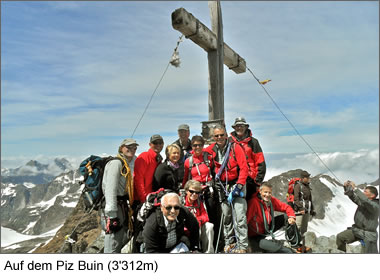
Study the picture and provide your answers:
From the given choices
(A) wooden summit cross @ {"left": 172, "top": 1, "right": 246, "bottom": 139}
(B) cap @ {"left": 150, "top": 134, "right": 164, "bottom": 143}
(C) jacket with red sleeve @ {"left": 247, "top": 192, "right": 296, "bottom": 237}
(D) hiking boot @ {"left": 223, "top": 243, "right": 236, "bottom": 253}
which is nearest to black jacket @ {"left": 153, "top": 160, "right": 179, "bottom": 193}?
(B) cap @ {"left": 150, "top": 134, "right": 164, "bottom": 143}

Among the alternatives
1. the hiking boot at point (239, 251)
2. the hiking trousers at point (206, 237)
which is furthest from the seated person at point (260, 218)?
the hiking trousers at point (206, 237)

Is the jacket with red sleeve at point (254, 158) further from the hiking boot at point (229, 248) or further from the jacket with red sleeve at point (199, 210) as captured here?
the hiking boot at point (229, 248)

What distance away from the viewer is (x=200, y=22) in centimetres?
674

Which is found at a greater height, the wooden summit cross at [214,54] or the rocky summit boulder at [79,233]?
the wooden summit cross at [214,54]

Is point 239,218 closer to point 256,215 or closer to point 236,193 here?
point 236,193

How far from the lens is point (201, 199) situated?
478 centimetres

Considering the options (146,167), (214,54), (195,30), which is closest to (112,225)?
(146,167)

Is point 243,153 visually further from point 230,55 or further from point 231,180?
point 230,55

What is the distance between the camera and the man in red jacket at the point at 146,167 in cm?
463

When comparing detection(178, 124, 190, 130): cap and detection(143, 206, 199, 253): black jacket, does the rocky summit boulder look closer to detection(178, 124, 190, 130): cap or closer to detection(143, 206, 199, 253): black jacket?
detection(143, 206, 199, 253): black jacket

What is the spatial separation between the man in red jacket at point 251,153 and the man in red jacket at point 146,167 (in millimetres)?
1303

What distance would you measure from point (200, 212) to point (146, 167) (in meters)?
1.14

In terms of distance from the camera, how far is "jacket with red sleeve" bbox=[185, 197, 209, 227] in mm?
4676
